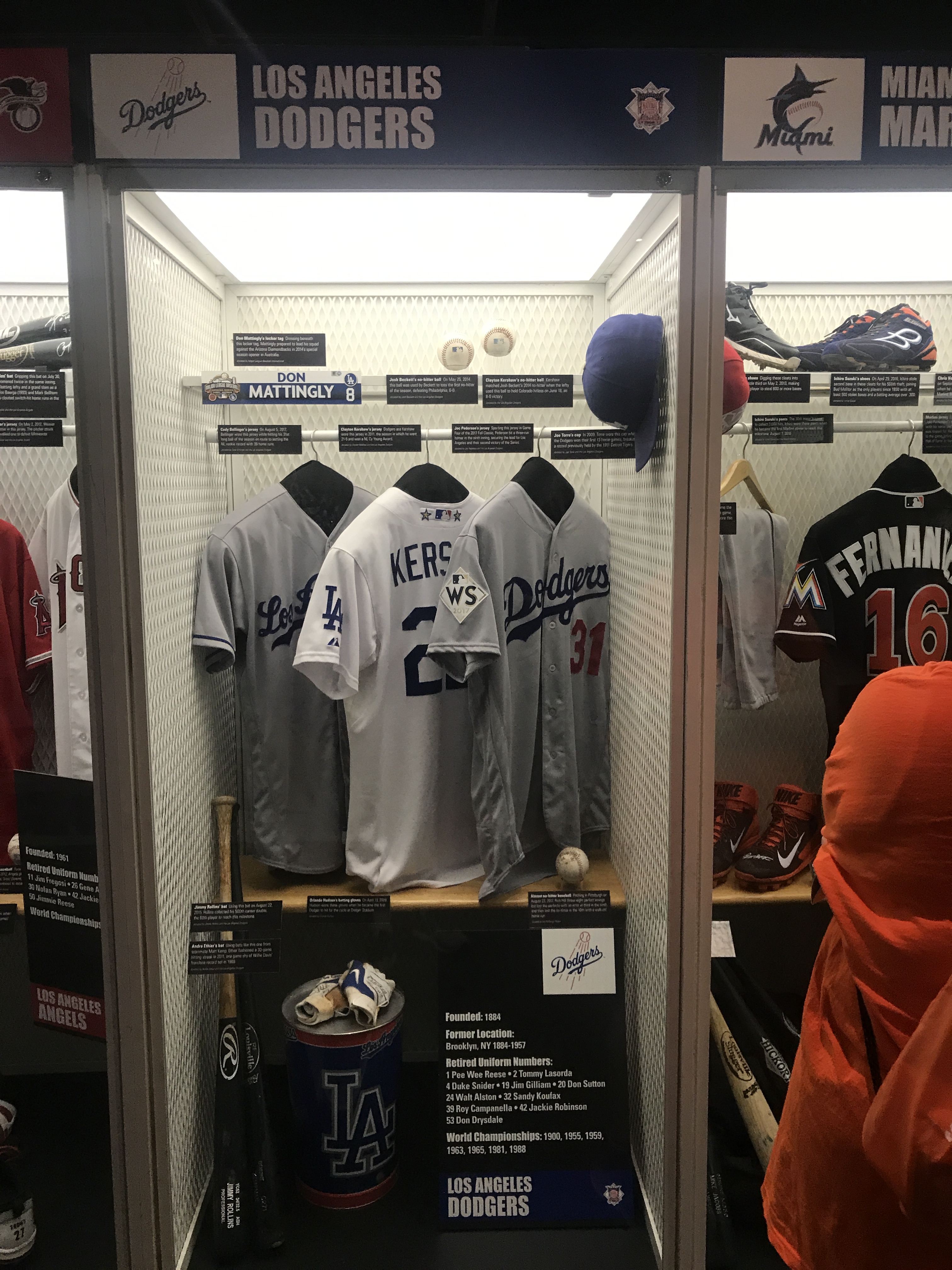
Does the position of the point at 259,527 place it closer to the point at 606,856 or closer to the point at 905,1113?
the point at 606,856

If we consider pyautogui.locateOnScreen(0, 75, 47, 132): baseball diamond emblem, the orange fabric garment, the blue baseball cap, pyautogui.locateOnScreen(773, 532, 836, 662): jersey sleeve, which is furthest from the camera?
pyautogui.locateOnScreen(773, 532, 836, 662): jersey sleeve

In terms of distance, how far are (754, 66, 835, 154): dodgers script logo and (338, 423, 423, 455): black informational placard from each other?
785 mm

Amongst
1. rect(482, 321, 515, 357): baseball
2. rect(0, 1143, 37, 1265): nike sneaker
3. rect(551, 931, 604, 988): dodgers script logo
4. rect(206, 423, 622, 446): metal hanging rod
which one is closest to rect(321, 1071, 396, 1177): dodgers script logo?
rect(551, 931, 604, 988): dodgers script logo

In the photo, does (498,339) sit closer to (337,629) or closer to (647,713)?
(337,629)

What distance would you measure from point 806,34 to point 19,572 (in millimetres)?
2353

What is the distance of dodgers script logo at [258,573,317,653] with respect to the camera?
1.85 metres

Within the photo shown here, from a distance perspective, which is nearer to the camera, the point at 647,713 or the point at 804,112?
the point at 804,112

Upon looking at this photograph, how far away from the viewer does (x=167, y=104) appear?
4.62 ft

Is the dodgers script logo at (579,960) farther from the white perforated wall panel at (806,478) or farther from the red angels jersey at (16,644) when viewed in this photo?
the red angels jersey at (16,644)

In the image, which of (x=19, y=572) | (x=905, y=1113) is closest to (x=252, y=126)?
(x=19, y=572)

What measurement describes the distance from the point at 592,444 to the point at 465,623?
0.44 metres

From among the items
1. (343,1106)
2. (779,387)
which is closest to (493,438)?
(779,387)

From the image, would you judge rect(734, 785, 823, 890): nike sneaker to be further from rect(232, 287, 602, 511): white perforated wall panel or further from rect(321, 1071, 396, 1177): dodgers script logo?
rect(321, 1071, 396, 1177): dodgers script logo

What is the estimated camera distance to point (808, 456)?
177cm
